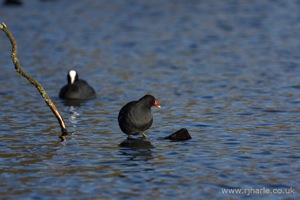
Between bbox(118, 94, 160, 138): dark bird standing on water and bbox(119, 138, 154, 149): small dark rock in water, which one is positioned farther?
bbox(118, 94, 160, 138): dark bird standing on water

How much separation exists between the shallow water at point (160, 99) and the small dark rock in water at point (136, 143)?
6.3 inches

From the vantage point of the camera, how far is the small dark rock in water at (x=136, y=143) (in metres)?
14.5

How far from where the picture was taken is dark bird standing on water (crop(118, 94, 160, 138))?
Result: 580 inches

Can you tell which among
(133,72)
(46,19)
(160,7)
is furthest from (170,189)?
(160,7)

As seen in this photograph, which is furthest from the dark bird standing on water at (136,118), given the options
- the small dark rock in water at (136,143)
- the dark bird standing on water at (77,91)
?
the dark bird standing on water at (77,91)

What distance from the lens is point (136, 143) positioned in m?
14.8

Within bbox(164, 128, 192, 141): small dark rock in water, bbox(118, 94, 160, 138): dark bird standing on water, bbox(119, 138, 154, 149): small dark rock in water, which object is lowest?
bbox(119, 138, 154, 149): small dark rock in water

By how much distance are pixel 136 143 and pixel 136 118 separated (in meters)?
0.52

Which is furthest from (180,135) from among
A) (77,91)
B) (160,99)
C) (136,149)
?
(77,91)

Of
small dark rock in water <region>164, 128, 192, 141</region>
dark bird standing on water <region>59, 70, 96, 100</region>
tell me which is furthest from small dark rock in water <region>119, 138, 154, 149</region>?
dark bird standing on water <region>59, 70, 96, 100</region>

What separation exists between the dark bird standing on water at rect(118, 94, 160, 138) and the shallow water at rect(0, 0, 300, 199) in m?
0.37

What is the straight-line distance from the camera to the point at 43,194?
11.1 m

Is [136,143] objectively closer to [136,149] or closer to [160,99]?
[136,149]

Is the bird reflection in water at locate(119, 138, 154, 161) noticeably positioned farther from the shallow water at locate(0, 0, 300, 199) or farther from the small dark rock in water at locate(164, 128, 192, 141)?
the small dark rock in water at locate(164, 128, 192, 141)
